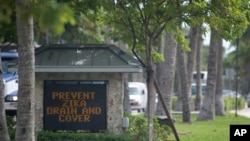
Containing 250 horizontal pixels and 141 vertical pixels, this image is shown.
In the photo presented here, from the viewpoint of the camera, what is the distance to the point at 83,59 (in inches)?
555

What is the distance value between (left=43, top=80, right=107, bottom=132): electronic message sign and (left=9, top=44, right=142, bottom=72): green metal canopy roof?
1.86ft

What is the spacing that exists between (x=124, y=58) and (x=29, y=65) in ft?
14.2

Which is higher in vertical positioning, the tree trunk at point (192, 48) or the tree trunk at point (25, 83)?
the tree trunk at point (192, 48)

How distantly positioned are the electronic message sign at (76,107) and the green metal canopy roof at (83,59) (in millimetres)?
568

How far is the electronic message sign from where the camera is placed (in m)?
13.9

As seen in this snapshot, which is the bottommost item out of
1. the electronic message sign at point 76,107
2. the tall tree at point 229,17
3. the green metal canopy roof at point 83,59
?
the electronic message sign at point 76,107

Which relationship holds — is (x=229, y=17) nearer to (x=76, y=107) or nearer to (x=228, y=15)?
(x=228, y=15)

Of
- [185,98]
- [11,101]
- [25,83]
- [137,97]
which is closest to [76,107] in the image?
[25,83]

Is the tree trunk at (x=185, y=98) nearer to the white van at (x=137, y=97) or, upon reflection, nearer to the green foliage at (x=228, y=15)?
the green foliage at (x=228, y=15)

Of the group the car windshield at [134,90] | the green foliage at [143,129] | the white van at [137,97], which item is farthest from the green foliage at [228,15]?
the car windshield at [134,90]

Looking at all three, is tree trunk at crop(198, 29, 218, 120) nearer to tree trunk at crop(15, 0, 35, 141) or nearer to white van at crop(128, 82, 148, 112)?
white van at crop(128, 82, 148, 112)

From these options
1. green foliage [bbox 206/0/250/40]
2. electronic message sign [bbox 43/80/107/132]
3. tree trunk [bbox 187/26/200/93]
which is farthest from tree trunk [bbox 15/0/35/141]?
tree trunk [bbox 187/26/200/93]

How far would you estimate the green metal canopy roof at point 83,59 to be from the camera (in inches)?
530

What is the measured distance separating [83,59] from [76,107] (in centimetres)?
121
